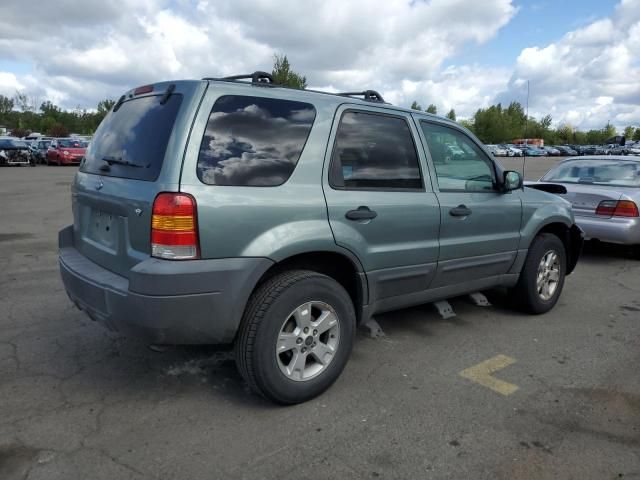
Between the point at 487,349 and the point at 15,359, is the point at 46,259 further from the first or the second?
the point at 487,349

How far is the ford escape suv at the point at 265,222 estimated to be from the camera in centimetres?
277

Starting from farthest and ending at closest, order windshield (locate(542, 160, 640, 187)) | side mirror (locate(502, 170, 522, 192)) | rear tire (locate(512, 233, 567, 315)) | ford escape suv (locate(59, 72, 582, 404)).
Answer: windshield (locate(542, 160, 640, 187)) → rear tire (locate(512, 233, 567, 315)) → side mirror (locate(502, 170, 522, 192)) → ford escape suv (locate(59, 72, 582, 404))

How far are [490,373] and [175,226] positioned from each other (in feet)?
7.82

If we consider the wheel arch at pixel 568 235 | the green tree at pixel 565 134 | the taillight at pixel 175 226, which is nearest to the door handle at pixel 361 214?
the taillight at pixel 175 226

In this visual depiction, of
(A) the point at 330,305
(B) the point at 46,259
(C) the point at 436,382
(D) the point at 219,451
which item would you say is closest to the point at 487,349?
(C) the point at 436,382

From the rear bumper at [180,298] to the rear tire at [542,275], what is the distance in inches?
112

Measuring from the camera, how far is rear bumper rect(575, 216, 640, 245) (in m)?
6.98

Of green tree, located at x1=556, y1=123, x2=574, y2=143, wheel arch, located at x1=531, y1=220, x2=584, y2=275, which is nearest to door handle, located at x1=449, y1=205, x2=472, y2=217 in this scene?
wheel arch, located at x1=531, y1=220, x2=584, y2=275

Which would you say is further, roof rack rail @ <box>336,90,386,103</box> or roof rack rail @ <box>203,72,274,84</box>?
roof rack rail @ <box>336,90,386,103</box>

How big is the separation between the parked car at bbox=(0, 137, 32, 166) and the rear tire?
29706 mm

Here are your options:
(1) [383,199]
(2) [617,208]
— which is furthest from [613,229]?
(1) [383,199]

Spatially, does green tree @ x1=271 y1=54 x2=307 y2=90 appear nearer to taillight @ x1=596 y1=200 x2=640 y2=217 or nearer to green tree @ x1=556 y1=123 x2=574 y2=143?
taillight @ x1=596 y1=200 x2=640 y2=217

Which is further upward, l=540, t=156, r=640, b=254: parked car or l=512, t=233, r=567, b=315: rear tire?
l=540, t=156, r=640, b=254: parked car

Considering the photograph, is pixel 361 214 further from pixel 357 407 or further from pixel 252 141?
Answer: pixel 357 407
